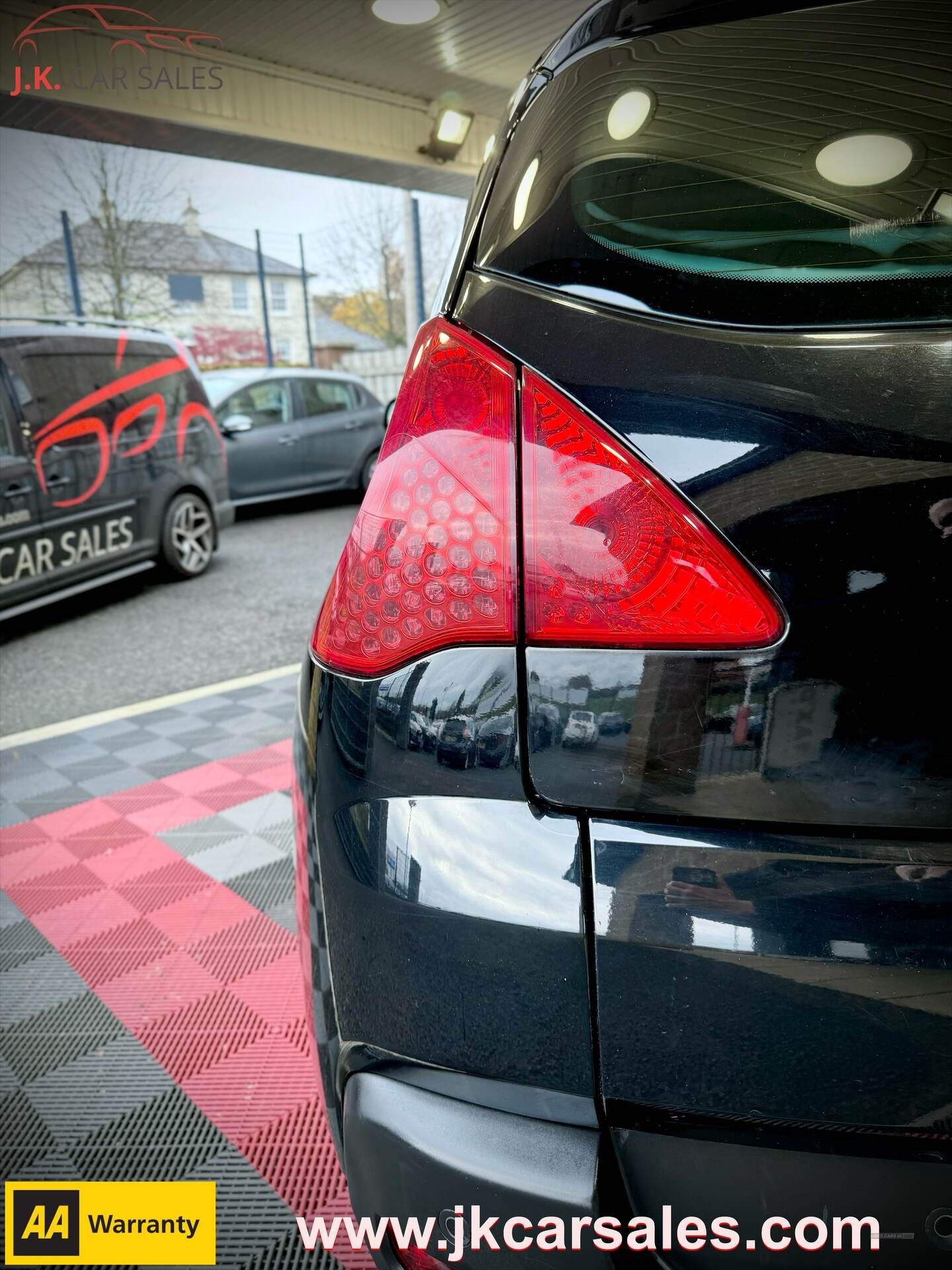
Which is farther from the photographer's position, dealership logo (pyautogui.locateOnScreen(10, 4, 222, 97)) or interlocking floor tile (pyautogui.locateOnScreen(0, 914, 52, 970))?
dealership logo (pyautogui.locateOnScreen(10, 4, 222, 97))

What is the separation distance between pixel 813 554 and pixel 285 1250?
1.33 m

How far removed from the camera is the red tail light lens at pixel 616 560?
0.78 meters

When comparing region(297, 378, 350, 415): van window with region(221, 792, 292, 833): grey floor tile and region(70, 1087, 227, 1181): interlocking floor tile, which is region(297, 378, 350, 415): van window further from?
region(70, 1087, 227, 1181): interlocking floor tile

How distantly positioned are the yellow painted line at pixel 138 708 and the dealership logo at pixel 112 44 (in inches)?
249

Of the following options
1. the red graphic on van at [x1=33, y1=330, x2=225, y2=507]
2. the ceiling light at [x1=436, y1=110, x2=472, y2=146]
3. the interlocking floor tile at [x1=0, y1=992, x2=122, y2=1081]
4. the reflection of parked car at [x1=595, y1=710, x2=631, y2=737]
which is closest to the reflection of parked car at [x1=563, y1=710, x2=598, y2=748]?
the reflection of parked car at [x1=595, y1=710, x2=631, y2=737]

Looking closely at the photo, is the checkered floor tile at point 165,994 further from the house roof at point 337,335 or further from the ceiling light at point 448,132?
the house roof at point 337,335

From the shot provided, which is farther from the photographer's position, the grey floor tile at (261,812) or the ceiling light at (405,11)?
the ceiling light at (405,11)

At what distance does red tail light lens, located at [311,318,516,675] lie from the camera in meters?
0.84

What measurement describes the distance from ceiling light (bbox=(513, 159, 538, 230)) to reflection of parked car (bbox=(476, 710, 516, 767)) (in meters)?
0.54

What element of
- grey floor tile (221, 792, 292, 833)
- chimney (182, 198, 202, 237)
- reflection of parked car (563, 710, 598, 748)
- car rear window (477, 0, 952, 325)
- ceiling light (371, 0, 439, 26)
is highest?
ceiling light (371, 0, 439, 26)

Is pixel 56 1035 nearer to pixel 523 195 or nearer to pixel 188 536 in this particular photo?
pixel 523 195

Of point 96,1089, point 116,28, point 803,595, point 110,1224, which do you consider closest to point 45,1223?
point 110,1224

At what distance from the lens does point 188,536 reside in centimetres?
676

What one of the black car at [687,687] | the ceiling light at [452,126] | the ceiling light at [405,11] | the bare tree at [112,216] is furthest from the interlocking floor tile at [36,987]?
the bare tree at [112,216]
